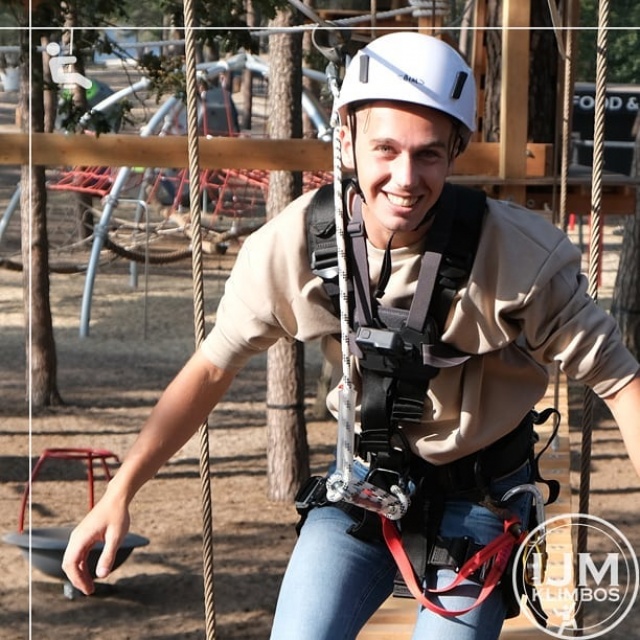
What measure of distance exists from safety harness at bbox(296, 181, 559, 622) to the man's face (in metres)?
0.05

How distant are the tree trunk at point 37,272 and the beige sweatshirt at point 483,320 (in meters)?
6.33

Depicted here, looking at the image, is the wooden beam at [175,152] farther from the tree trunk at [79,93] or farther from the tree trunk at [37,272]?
the tree trunk at [37,272]

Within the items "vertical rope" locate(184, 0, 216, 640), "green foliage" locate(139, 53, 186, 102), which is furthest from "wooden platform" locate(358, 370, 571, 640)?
"green foliage" locate(139, 53, 186, 102)

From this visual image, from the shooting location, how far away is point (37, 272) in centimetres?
870

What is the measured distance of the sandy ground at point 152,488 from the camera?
5902mm

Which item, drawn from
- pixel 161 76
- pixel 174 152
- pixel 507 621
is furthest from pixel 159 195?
pixel 507 621

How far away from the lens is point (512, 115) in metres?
5.21

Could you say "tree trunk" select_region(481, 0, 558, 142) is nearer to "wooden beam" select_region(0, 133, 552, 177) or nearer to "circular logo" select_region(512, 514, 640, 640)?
"wooden beam" select_region(0, 133, 552, 177)

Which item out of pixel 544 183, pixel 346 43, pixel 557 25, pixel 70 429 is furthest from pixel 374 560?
pixel 70 429

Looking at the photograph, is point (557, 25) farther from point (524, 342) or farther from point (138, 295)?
point (138, 295)

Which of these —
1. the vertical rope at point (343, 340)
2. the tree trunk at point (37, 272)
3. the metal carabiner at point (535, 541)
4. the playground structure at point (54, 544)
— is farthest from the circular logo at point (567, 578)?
the tree trunk at point (37, 272)

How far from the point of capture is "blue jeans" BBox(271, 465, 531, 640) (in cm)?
212

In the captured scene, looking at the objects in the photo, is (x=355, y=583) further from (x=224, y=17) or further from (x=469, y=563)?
(x=224, y=17)

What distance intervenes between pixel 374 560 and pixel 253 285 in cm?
54
